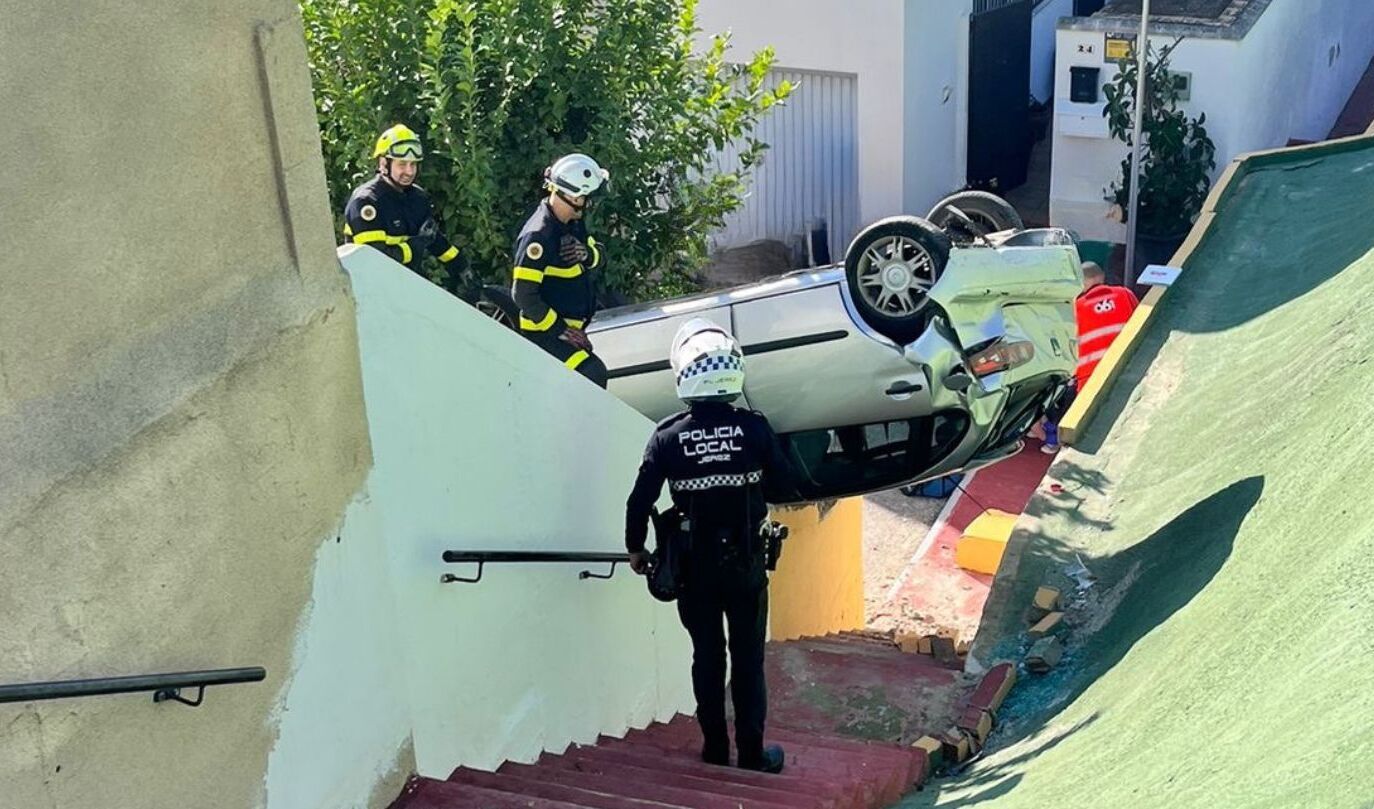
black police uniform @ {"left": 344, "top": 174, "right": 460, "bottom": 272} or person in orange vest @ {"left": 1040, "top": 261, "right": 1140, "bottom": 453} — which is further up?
black police uniform @ {"left": 344, "top": 174, "right": 460, "bottom": 272}

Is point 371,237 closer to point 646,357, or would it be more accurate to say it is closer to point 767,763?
point 646,357

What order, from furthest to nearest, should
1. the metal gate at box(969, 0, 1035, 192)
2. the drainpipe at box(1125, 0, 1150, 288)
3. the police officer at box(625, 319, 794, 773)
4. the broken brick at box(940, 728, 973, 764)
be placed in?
the metal gate at box(969, 0, 1035, 192) < the drainpipe at box(1125, 0, 1150, 288) < the broken brick at box(940, 728, 973, 764) < the police officer at box(625, 319, 794, 773)

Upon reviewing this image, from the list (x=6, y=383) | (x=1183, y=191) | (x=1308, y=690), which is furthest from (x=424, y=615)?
(x=1183, y=191)

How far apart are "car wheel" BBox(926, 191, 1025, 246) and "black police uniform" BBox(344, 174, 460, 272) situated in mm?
2662

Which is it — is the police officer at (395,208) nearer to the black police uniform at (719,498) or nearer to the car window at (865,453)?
the car window at (865,453)

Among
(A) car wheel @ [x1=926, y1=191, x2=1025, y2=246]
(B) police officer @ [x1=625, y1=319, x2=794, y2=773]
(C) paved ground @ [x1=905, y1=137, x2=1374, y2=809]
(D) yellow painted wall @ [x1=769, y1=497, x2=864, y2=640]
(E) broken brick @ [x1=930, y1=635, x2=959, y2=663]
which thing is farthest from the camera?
(D) yellow painted wall @ [x1=769, y1=497, x2=864, y2=640]

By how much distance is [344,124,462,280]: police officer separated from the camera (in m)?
7.88

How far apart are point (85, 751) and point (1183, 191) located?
13470 mm

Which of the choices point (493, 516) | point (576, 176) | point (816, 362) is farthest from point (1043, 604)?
point (493, 516)

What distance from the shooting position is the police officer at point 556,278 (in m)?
7.48

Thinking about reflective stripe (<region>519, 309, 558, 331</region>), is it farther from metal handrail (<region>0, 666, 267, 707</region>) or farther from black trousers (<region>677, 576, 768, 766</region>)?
metal handrail (<region>0, 666, 267, 707</region>)

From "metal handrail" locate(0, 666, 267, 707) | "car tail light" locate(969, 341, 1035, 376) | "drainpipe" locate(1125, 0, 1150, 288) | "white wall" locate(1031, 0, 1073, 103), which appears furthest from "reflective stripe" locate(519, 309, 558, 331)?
"white wall" locate(1031, 0, 1073, 103)

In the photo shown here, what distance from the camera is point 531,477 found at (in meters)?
5.71

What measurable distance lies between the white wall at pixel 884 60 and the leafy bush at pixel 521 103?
7.06m
